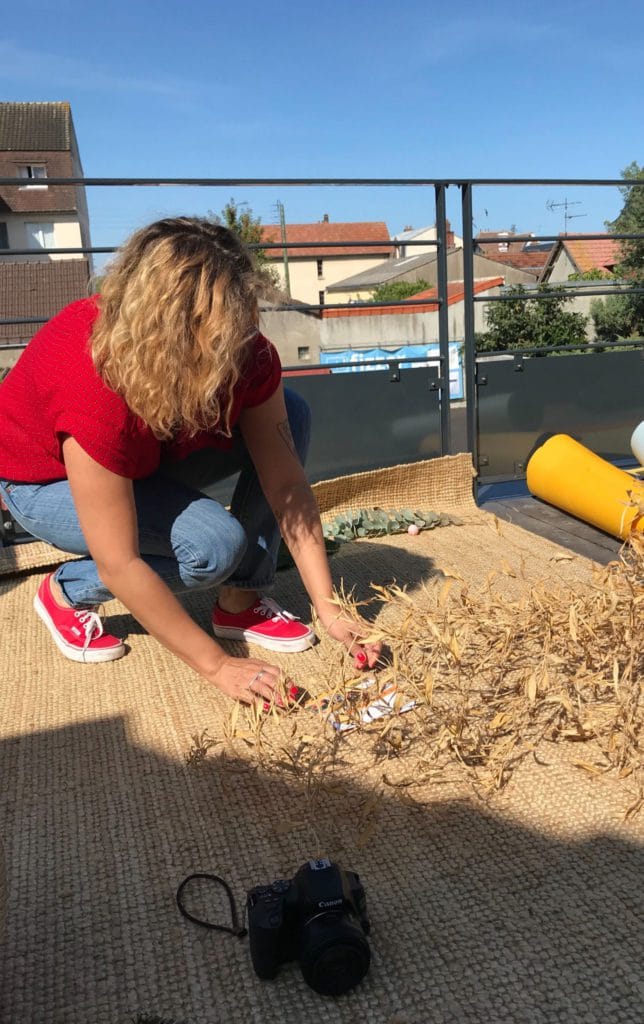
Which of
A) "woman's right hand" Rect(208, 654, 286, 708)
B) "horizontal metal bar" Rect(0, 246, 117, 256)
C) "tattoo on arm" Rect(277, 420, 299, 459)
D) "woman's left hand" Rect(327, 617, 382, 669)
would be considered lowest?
"woman's right hand" Rect(208, 654, 286, 708)

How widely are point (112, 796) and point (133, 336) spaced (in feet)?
3.08

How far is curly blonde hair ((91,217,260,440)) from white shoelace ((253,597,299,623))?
83cm

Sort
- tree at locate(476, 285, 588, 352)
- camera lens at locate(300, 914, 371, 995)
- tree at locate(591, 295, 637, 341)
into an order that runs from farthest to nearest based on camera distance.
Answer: tree at locate(591, 295, 637, 341)
tree at locate(476, 285, 588, 352)
camera lens at locate(300, 914, 371, 995)

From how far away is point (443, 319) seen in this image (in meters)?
4.00

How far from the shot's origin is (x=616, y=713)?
168cm

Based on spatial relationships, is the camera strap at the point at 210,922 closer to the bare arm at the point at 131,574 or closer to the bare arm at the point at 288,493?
the bare arm at the point at 131,574

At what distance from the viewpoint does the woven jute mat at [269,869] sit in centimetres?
114

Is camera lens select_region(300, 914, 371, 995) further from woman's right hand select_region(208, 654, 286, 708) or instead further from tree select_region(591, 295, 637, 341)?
tree select_region(591, 295, 637, 341)

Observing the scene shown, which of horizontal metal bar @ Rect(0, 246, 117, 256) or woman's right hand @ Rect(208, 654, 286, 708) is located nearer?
woman's right hand @ Rect(208, 654, 286, 708)

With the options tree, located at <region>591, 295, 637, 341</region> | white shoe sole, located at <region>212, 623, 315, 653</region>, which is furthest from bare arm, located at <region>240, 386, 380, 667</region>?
tree, located at <region>591, 295, 637, 341</region>

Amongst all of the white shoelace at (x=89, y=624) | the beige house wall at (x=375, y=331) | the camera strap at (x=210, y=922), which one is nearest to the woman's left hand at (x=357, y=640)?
the camera strap at (x=210, y=922)

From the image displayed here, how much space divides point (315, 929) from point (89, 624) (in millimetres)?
1426

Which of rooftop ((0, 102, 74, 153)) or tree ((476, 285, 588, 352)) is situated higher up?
rooftop ((0, 102, 74, 153))

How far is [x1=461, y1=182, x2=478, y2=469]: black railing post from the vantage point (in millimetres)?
3846
